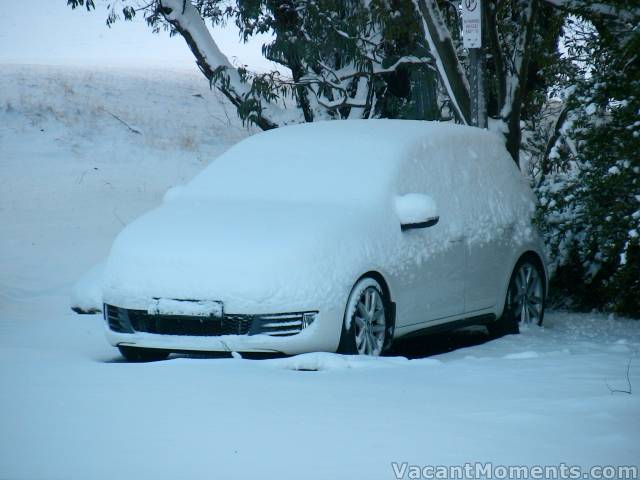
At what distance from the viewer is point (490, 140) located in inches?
368

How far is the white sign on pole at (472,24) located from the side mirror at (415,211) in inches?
137

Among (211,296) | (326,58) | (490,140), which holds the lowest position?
(211,296)

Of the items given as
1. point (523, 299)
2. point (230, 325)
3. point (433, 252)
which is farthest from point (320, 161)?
point (523, 299)

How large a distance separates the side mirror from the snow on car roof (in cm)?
19

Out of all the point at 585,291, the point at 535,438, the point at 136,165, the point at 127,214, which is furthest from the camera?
the point at 136,165

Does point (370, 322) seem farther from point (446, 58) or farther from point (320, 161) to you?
point (446, 58)

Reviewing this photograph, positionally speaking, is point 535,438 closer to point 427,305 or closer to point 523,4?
point 427,305

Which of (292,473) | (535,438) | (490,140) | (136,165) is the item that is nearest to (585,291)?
(490,140)

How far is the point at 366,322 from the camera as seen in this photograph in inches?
283

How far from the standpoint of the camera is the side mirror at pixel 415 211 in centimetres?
756

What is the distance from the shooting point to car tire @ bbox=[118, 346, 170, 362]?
713 cm

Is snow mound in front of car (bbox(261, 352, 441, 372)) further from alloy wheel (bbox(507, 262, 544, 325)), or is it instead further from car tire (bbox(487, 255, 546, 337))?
alloy wheel (bbox(507, 262, 544, 325))

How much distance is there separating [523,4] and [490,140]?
360cm

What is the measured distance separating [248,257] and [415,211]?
133 cm
